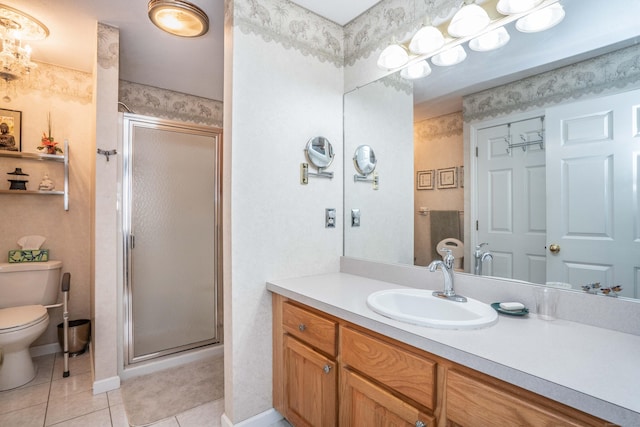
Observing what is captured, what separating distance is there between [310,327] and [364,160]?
1.10 metres

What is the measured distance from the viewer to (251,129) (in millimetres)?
1627

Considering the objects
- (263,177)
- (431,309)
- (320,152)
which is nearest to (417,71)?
(320,152)

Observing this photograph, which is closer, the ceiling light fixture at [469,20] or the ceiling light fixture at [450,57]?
the ceiling light fixture at [469,20]

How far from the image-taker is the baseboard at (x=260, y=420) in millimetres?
1604

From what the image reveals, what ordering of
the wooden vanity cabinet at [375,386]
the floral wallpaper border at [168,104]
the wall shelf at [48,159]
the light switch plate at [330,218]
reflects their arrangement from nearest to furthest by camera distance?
the wooden vanity cabinet at [375,386]
the light switch plate at [330,218]
the wall shelf at [48,159]
the floral wallpaper border at [168,104]

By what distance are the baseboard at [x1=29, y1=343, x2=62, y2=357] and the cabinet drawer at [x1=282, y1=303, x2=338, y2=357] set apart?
231 cm

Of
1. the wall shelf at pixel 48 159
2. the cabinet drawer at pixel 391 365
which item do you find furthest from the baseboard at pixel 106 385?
the cabinet drawer at pixel 391 365

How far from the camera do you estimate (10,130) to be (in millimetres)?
2422

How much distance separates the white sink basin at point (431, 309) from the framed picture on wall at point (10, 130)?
2997 mm

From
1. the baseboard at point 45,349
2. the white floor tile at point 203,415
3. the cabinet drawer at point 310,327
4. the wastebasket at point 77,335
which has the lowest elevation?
the white floor tile at point 203,415

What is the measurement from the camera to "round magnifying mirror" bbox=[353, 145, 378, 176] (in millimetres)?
1965

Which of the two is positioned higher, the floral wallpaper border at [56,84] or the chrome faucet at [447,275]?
the floral wallpaper border at [56,84]

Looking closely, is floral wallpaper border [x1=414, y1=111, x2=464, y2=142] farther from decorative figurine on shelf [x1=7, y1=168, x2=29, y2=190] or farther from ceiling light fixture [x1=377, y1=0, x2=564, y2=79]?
decorative figurine on shelf [x1=7, y1=168, x2=29, y2=190]

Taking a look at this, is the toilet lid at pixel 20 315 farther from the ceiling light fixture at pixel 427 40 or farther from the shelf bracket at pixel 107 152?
the ceiling light fixture at pixel 427 40
